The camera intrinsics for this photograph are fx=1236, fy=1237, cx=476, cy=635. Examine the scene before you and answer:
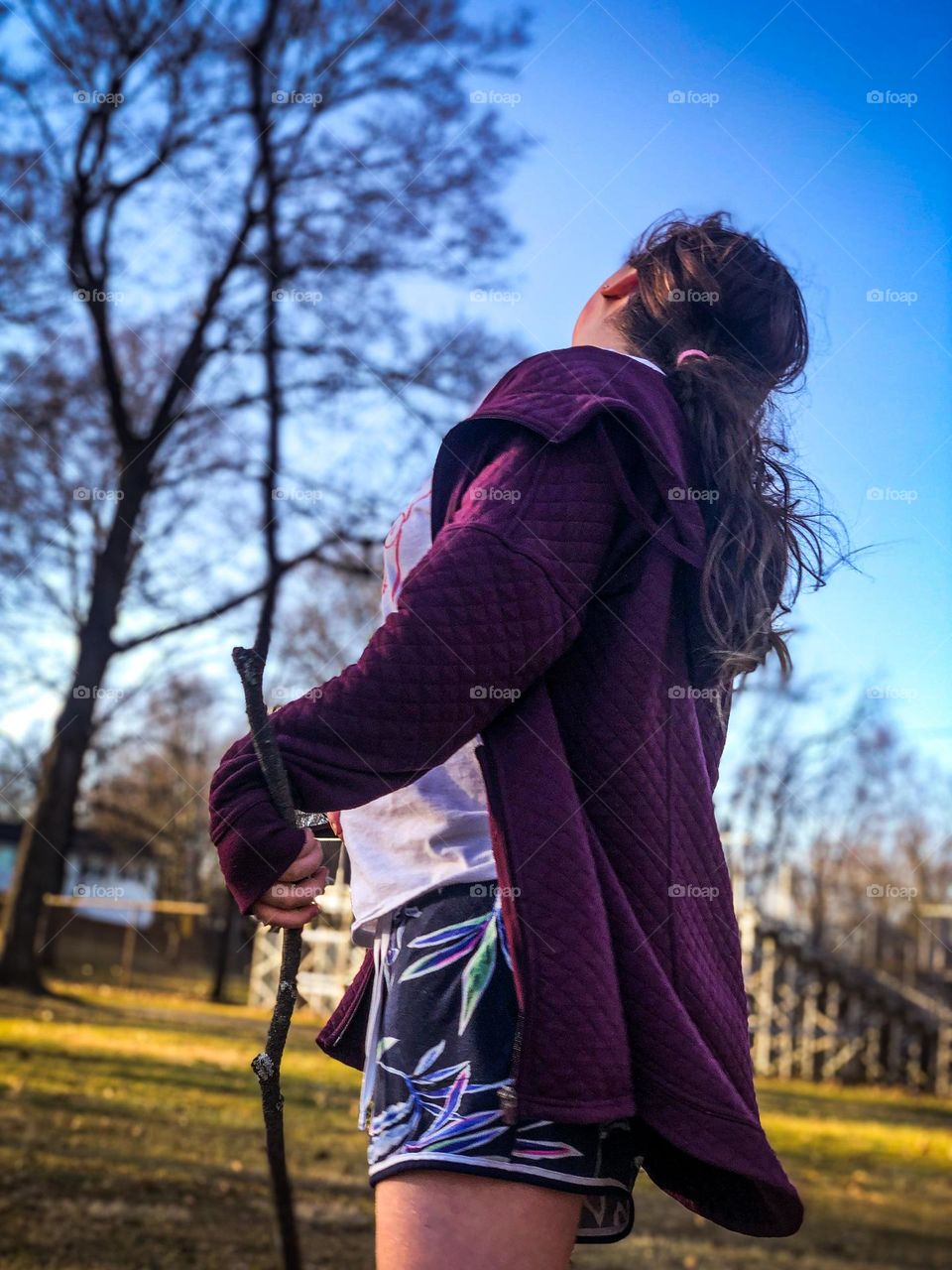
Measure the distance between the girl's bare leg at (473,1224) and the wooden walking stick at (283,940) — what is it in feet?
0.53

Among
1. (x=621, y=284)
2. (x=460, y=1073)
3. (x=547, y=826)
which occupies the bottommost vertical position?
(x=460, y=1073)

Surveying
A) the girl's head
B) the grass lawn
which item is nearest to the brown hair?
the girl's head

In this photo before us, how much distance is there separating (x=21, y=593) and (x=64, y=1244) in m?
9.56

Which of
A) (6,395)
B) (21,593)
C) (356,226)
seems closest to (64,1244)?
(356,226)

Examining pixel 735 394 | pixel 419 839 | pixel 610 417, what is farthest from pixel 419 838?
pixel 735 394

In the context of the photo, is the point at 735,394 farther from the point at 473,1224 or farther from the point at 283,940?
the point at 473,1224

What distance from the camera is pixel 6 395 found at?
9.53m

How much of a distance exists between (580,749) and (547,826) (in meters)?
0.10

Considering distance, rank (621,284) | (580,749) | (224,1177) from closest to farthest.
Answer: (580,749) < (621,284) < (224,1177)

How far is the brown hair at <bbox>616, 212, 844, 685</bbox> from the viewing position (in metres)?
1.31

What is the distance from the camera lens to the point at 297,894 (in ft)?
3.58

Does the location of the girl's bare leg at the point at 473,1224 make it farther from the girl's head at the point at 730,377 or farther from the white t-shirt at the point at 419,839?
the girl's head at the point at 730,377

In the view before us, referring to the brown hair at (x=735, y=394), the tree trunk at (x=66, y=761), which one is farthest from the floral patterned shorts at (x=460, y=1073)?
the tree trunk at (x=66, y=761)

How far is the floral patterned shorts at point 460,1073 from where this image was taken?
1055mm
